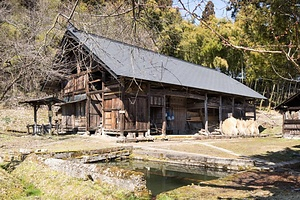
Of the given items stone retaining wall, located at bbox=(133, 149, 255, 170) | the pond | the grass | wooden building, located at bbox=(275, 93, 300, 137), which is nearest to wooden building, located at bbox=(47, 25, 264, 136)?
stone retaining wall, located at bbox=(133, 149, 255, 170)

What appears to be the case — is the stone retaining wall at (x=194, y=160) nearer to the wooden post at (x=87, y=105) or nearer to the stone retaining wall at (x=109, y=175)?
the stone retaining wall at (x=109, y=175)

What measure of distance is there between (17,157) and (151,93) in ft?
29.8

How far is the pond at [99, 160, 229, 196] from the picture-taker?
20.7 feet

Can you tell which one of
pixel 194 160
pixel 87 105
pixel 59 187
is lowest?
pixel 194 160

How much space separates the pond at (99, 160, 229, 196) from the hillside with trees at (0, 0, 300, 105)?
9.90 ft

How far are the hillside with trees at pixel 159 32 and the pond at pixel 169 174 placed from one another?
3018mm

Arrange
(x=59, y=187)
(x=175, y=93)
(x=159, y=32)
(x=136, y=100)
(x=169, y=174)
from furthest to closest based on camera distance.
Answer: (x=175, y=93), (x=136, y=100), (x=169, y=174), (x=59, y=187), (x=159, y=32)

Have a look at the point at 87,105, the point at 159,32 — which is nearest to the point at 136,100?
the point at 87,105

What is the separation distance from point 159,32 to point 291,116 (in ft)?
54.2

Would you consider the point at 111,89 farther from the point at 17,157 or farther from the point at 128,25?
the point at 128,25

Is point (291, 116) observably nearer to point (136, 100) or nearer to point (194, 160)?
point (136, 100)

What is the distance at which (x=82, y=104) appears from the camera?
17.5 m

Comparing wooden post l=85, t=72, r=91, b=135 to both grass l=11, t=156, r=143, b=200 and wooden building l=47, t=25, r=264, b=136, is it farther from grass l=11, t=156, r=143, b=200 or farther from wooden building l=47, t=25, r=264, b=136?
grass l=11, t=156, r=143, b=200

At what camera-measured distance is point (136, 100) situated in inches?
574
